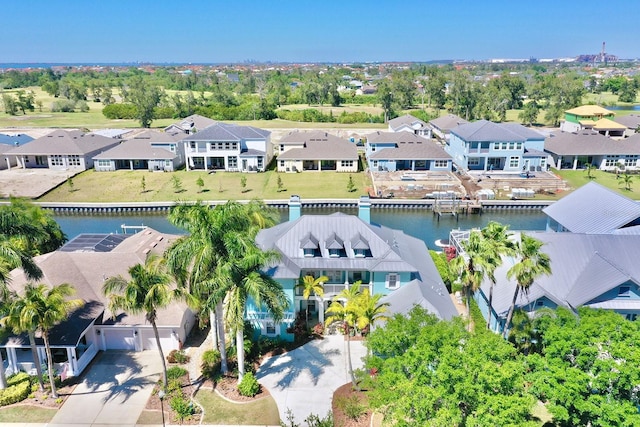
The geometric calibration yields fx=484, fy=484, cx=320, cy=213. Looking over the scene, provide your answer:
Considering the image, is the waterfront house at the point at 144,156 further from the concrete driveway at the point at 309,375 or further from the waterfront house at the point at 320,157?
the concrete driveway at the point at 309,375

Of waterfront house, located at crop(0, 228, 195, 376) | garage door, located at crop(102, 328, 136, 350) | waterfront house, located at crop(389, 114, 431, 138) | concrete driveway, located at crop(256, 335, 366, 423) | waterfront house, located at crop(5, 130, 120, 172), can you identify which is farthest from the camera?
waterfront house, located at crop(389, 114, 431, 138)

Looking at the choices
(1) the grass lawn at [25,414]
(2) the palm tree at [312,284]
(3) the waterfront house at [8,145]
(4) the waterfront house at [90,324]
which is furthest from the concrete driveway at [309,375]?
(3) the waterfront house at [8,145]

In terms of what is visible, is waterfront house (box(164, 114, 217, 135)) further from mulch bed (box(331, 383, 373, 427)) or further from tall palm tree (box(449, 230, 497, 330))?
tall palm tree (box(449, 230, 497, 330))

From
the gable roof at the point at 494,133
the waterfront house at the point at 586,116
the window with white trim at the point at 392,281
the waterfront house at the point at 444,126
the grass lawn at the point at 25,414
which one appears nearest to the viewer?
the grass lawn at the point at 25,414

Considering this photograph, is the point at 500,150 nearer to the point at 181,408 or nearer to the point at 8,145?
the point at 181,408

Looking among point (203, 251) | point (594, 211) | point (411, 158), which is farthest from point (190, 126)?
point (203, 251)

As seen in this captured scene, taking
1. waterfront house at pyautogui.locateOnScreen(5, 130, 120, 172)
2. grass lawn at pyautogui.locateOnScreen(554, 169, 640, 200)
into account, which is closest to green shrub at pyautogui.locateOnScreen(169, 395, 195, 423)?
grass lawn at pyautogui.locateOnScreen(554, 169, 640, 200)
